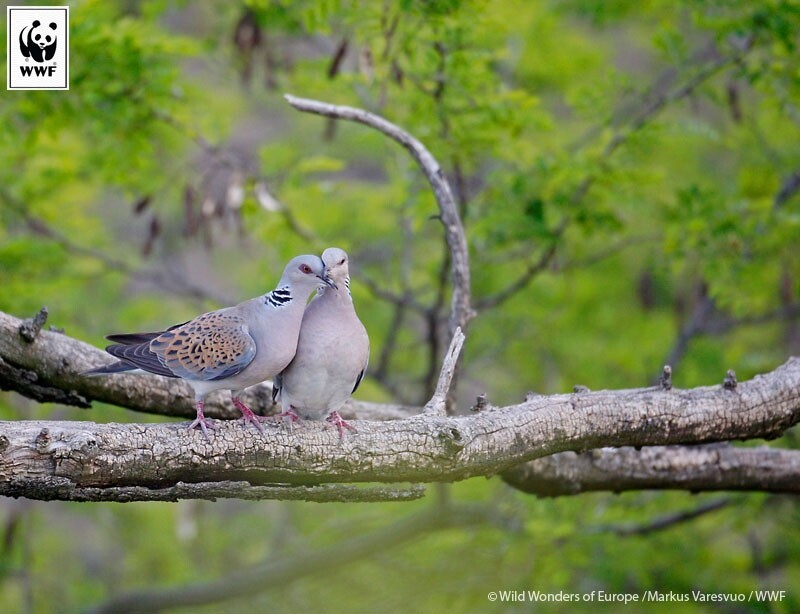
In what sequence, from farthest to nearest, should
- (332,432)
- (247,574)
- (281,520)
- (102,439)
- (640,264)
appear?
(281,520) → (640,264) → (247,574) → (332,432) → (102,439)

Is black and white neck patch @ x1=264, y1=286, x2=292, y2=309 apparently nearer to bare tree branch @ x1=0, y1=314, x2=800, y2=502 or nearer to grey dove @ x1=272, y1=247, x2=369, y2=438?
grey dove @ x1=272, y1=247, x2=369, y2=438

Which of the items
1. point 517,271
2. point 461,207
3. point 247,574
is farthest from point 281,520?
point 461,207

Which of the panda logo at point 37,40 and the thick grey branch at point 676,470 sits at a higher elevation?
the panda logo at point 37,40

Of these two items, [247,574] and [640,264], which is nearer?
[247,574]

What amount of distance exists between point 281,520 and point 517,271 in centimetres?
482

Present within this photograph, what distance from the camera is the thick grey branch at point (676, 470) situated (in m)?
5.23

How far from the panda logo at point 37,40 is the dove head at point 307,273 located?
3.09 meters

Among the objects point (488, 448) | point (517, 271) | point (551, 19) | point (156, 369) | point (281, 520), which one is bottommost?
point (281, 520)

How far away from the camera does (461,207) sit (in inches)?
268

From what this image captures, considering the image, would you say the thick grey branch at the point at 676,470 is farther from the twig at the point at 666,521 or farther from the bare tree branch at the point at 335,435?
the twig at the point at 666,521

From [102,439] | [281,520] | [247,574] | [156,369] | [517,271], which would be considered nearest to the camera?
[102,439]

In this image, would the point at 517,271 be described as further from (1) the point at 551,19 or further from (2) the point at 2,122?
(2) the point at 2,122

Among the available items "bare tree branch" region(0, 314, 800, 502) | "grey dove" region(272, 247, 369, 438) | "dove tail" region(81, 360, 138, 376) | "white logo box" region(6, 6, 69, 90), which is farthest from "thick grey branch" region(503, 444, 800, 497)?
"white logo box" region(6, 6, 69, 90)

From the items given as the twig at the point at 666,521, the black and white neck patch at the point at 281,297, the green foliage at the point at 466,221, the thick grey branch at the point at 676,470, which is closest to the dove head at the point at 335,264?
the black and white neck patch at the point at 281,297
